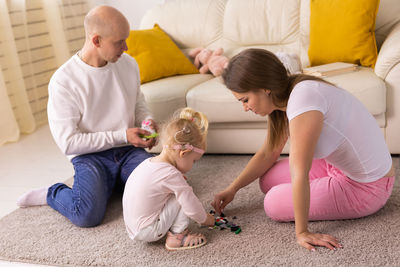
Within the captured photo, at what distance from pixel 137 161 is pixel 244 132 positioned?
687mm

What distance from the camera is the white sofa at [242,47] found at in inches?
95.3

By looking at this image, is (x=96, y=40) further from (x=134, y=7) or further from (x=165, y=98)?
(x=134, y=7)

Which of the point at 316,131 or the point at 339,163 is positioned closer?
the point at 316,131

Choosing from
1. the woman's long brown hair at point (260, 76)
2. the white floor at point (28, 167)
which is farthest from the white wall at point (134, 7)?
the woman's long brown hair at point (260, 76)

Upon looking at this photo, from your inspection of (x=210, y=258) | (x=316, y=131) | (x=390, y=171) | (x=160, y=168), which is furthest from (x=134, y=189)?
(x=390, y=171)

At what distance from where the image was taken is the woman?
1.59m

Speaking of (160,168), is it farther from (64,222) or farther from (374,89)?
(374,89)

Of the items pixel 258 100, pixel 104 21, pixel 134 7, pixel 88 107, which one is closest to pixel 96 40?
pixel 104 21

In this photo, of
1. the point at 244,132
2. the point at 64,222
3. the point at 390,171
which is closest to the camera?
the point at 390,171

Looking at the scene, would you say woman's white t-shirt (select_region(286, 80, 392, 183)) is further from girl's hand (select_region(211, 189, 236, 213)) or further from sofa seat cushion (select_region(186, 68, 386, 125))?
sofa seat cushion (select_region(186, 68, 386, 125))

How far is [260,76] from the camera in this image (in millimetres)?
1598

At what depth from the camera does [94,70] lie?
90.1 inches

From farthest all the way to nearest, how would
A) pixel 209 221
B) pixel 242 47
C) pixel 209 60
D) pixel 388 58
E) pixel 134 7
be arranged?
pixel 134 7, pixel 242 47, pixel 209 60, pixel 388 58, pixel 209 221

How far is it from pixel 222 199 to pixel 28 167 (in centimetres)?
156
